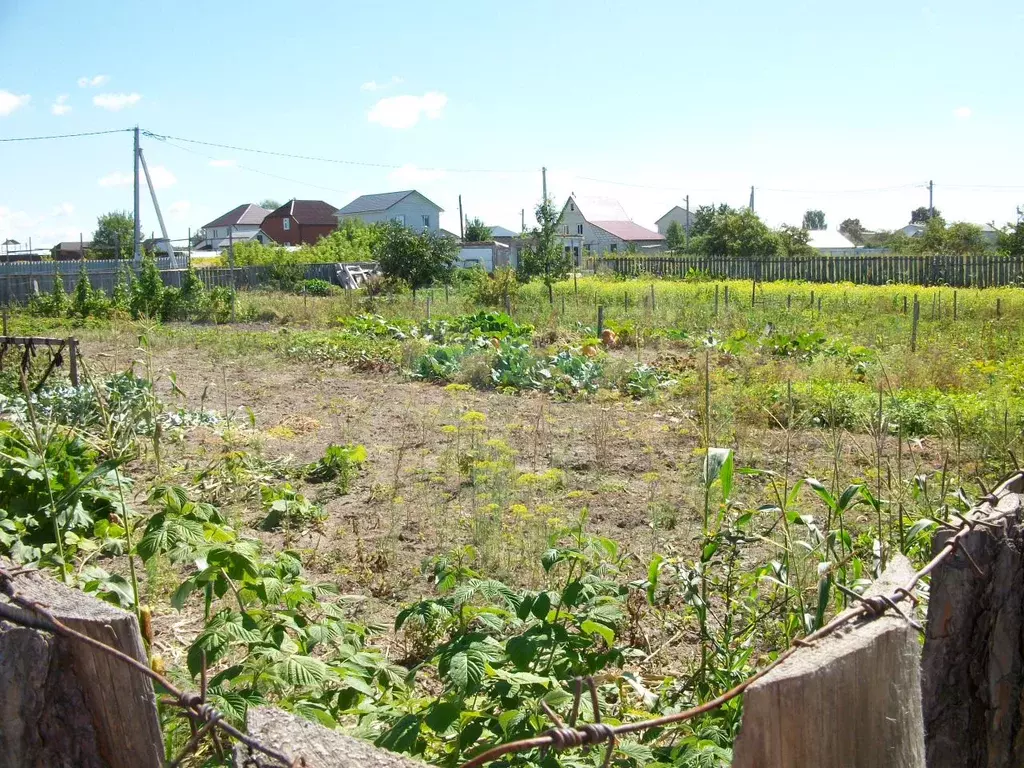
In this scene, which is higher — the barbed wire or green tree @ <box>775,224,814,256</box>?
green tree @ <box>775,224,814,256</box>

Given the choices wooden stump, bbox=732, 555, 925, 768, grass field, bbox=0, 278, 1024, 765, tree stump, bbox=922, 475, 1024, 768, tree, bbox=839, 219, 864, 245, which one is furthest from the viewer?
tree, bbox=839, 219, 864, 245

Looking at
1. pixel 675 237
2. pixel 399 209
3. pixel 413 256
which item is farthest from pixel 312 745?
pixel 675 237

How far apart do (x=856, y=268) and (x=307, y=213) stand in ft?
168

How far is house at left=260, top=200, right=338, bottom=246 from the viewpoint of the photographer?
72312mm

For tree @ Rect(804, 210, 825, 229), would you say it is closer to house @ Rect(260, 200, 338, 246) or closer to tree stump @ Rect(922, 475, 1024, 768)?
house @ Rect(260, 200, 338, 246)

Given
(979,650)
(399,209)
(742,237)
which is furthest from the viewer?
(399,209)

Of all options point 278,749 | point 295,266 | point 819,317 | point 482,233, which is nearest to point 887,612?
point 278,749

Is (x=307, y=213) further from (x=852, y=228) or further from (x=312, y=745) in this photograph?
(x=312, y=745)

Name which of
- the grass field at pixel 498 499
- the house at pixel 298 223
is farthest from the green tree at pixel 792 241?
the house at pixel 298 223

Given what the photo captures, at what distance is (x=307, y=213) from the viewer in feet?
242

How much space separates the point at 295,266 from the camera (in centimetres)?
3198

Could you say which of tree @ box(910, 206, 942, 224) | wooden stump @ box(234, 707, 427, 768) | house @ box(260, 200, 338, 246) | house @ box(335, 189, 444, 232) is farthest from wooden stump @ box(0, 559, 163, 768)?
tree @ box(910, 206, 942, 224)

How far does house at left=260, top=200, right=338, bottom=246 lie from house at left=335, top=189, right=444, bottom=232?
690cm

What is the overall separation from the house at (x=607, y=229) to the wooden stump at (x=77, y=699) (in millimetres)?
67130
